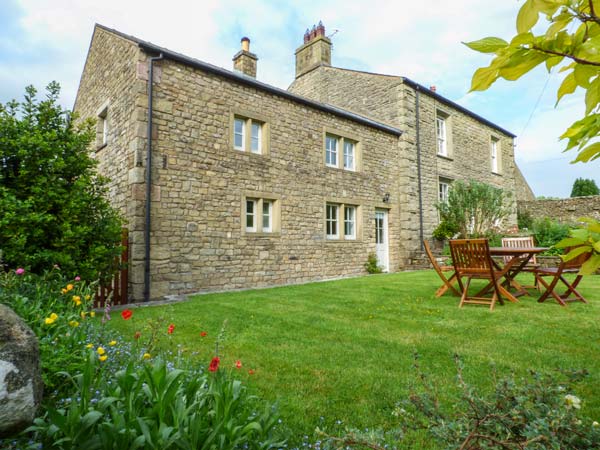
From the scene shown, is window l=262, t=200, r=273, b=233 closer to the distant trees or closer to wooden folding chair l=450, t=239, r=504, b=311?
wooden folding chair l=450, t=239, r=504, b=311

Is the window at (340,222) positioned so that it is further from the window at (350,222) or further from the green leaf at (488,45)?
the green leaf at (488,45)

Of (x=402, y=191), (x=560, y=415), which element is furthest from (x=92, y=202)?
(x=402, y=191)

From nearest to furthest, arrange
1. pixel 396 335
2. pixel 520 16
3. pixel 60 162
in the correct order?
1. pixel 520 16
2. pixel 396 335
3. pixel 60 162

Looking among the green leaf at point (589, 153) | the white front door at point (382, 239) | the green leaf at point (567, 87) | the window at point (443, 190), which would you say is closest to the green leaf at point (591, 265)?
the green leaf at point (589, 153)

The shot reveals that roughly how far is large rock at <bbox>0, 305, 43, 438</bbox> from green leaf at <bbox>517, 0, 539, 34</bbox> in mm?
1940

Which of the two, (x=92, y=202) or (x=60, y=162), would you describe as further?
(x=92, y=202)

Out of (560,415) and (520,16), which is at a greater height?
(520,16)

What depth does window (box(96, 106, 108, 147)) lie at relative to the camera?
9414mm

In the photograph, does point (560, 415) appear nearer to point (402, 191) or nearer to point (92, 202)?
point (92, 202)

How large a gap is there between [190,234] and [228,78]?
3928mm

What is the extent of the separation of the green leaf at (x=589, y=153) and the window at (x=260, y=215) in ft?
26.6

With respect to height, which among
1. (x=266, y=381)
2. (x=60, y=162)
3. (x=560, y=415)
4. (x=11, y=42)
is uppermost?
(x=11, y=42)

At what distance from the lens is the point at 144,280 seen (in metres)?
7.12

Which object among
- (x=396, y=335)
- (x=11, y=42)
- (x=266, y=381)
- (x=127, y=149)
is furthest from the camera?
(x=127, y=149)
